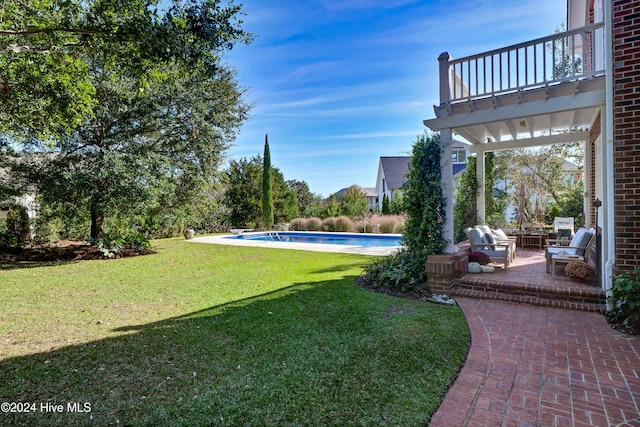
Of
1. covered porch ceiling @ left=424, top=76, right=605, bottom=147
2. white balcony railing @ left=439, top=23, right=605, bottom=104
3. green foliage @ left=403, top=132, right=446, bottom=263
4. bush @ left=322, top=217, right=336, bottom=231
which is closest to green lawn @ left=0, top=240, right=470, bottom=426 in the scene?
green foliage @ left=403, top=132, right=446, bottom=263

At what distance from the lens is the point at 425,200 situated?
6844 millimetres

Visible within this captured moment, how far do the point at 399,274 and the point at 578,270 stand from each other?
10.6 ft

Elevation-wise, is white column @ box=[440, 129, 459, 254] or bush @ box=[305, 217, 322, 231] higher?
white column @ box=[440, 129, 459, 254]

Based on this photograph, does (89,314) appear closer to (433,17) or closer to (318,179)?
(433,17)

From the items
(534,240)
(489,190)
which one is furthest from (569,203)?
(534,240)

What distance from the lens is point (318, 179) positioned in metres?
38.7

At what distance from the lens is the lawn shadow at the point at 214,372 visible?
2678 mm

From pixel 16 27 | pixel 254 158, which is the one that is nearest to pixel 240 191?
pixel 254 158

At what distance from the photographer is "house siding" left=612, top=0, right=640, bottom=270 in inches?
188

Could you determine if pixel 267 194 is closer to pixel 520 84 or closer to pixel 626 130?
pixel 520 84

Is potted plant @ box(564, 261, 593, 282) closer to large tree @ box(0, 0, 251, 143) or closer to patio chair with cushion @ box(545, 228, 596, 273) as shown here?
patio chair with cushion @ box(545, 228, 596, 273)

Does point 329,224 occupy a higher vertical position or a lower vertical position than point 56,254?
higher

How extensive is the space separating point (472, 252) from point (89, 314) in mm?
7949

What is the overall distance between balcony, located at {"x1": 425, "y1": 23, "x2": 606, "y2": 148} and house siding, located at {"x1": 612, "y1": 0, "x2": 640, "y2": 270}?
2.05 feet
